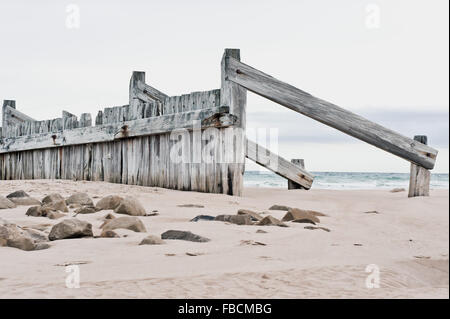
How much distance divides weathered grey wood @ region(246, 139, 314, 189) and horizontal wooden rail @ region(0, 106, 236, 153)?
3.73 ft

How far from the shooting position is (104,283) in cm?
252

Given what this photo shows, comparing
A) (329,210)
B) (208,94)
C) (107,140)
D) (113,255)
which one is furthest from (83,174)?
(113,255)

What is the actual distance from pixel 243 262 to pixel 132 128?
5.24 metres

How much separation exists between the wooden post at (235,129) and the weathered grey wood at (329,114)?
0.28 feet

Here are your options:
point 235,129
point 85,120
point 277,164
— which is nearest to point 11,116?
point 85,120

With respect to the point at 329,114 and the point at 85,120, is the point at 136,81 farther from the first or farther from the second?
the point at 329,114

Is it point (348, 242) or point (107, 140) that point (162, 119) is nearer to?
point (107, 140)

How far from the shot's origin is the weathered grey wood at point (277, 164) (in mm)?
7961

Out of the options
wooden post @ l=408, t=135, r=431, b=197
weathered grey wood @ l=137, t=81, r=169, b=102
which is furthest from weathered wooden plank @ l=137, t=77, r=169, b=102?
wooden post @ l=408, t=135, r=431, b=197

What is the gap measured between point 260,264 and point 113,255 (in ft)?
3.00

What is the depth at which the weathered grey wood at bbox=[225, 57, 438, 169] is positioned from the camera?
6.84 metres

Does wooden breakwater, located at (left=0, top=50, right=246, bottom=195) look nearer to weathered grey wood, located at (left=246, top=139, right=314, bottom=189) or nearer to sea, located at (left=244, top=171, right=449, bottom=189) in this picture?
weathered grey wood, located at (left=246, top=139, right=314, bottom=189)

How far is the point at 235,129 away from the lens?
6.97 m

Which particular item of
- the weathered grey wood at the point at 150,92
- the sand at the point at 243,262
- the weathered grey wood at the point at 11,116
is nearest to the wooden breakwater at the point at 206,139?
the weathered grey wood at the point at 150,92
